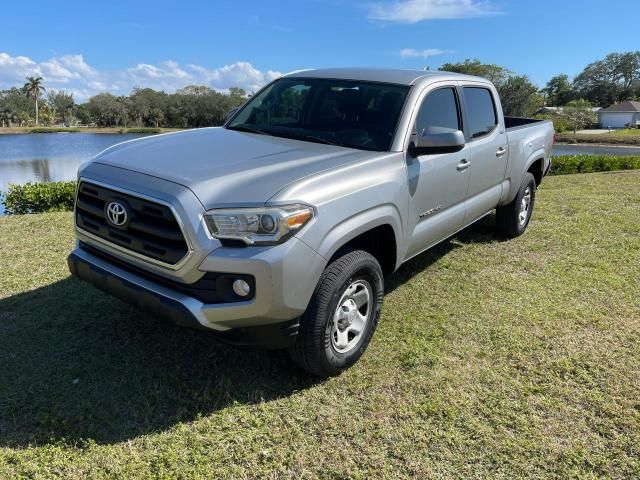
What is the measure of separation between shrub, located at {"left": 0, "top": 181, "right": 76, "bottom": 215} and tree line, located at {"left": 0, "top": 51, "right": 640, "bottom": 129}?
3.00 metres

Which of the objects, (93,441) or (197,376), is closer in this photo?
(93,441)

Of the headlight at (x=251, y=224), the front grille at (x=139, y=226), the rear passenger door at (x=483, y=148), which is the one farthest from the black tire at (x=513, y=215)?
the front grille at (x=139, y=226)

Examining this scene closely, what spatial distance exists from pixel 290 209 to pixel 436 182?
1.71 metres

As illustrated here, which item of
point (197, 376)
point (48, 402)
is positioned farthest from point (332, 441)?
point (48, 402)

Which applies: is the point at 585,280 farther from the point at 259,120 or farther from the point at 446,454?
the point at 259,120

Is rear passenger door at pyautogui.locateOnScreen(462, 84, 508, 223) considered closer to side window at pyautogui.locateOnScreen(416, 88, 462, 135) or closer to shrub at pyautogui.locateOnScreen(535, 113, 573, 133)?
side window at pyautogui.locateOnScreen(416, 88, 462, 135)

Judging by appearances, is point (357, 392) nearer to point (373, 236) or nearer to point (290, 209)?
point (373, 236)

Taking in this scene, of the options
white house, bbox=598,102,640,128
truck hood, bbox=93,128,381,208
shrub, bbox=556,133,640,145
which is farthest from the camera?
white house, bbox=598,102,640,128

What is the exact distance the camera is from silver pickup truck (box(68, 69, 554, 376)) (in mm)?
2559

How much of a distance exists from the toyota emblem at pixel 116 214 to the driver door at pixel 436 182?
193cm

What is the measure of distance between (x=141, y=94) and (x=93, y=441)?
191ft

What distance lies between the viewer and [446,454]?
257cm

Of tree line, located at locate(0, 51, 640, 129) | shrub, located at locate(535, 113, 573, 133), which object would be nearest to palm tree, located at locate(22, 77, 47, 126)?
→ tree line, located at locate(0, 51, 640, 129)

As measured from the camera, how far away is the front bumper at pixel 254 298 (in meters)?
2.52
